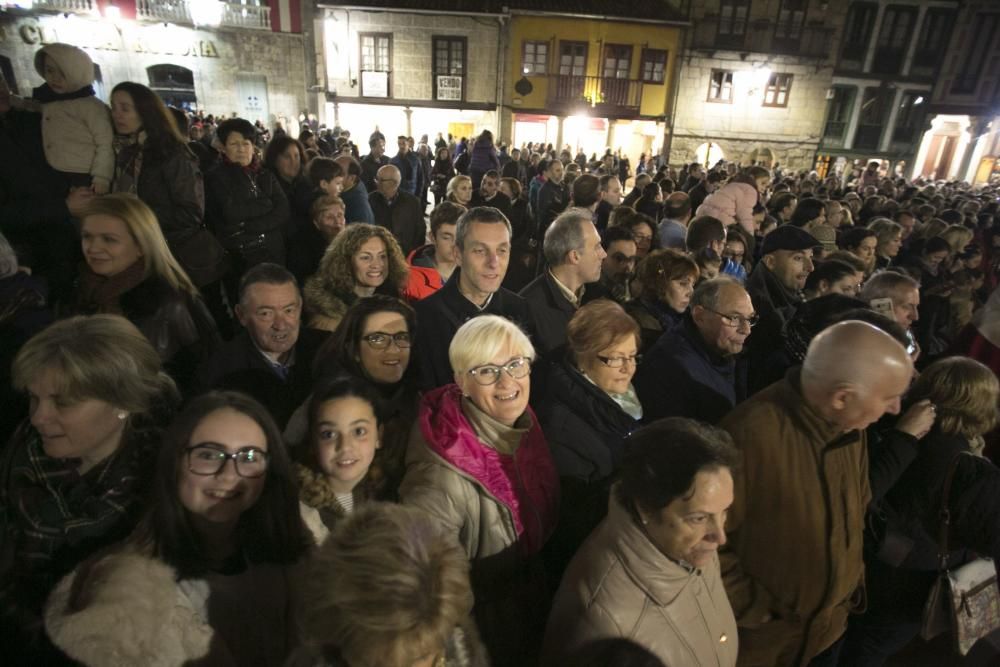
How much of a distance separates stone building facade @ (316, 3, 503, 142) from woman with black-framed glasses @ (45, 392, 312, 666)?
24580 millimetres

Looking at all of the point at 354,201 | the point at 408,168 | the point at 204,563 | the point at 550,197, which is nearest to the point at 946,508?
the point at 204,563

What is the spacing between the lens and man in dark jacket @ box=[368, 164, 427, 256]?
6102 millimetres

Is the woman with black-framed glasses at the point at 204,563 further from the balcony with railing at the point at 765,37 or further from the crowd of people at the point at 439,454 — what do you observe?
the balcony with railing at the point at 765,37

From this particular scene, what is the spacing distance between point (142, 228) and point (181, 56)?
27.2 m

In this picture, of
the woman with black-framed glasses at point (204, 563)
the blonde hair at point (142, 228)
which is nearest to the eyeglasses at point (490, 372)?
the woman with black-framed glasses at point (204, 563)

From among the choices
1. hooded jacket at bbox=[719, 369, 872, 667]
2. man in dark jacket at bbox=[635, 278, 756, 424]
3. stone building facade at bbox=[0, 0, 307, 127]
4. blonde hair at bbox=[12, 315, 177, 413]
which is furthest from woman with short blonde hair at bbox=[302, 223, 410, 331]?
stone building facade at bbox=[0, 0, 307, 127]

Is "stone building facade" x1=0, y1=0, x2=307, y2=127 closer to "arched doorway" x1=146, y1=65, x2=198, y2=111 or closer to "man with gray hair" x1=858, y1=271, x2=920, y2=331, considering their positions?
"arched doorway" x1=146, y1=65, x2=198, y2=111

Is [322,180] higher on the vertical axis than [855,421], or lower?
higher

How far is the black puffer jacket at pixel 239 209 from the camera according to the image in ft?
14.2

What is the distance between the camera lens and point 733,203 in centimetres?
628

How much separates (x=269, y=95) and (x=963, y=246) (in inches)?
1039

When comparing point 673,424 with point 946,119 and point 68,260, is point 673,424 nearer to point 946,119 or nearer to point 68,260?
point 68,260

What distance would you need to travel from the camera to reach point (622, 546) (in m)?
1.55

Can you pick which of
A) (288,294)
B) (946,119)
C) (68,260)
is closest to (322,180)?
(68,260)
